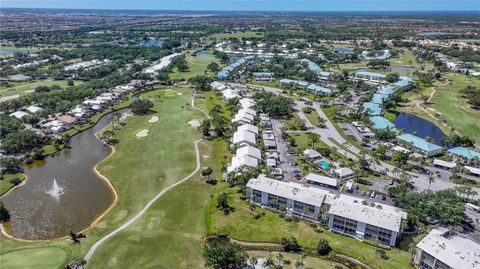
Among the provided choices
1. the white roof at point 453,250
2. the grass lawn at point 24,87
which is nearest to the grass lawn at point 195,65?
the grass lawn at point 24,87

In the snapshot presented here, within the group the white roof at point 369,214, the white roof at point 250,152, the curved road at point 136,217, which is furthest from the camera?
the white roof at point 250,152

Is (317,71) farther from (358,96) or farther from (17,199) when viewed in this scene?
(17,199)

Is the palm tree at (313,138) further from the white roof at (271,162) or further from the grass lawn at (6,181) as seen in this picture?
the grass lawn at (6,181)

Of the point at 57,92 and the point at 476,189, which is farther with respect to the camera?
the point at 57,92

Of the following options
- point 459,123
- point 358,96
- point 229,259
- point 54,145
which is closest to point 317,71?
point 358,96

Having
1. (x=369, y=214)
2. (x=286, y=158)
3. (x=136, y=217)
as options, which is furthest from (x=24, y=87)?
(x=369, y=214)

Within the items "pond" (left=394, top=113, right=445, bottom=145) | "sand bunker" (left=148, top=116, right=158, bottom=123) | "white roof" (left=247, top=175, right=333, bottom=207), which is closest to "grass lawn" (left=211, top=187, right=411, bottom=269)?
"white roof" (left=247, top=175, right=333, bottom=207)

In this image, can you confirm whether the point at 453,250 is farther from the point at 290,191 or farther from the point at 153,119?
the point at 153,119
